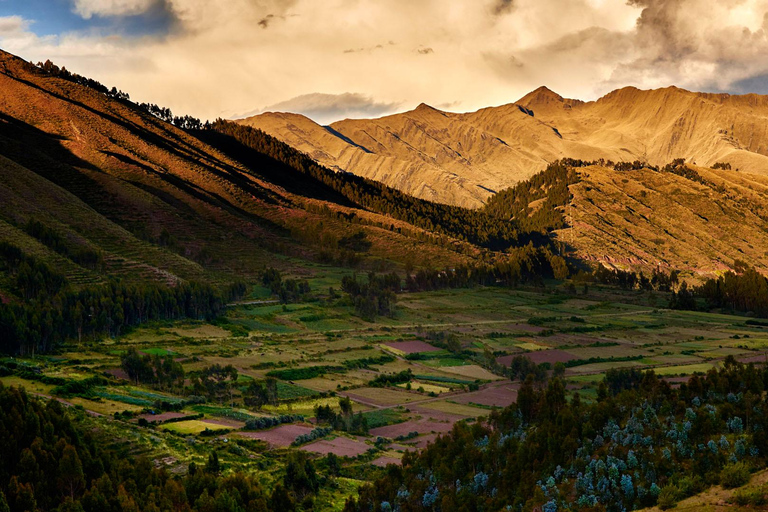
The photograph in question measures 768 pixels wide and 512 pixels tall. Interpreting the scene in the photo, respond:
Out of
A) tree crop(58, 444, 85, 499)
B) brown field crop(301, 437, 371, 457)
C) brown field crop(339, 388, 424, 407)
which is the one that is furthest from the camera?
brown field crop(339, 388, 424, 407)

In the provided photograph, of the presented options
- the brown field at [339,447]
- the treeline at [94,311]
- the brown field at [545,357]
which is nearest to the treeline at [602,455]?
the brown field at [339,447]

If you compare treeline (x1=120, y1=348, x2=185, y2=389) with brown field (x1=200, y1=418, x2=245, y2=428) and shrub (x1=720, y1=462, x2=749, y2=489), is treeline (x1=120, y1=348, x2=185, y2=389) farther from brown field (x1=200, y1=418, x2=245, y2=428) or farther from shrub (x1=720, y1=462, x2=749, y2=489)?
shrub (x1=720, y1=462, x2=749, y2=489)

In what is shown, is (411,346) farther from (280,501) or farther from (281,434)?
(280,501)

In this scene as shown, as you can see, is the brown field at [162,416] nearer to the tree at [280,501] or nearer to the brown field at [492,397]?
the tree at [280,501]

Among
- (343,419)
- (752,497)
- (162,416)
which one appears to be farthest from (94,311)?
(752,497)

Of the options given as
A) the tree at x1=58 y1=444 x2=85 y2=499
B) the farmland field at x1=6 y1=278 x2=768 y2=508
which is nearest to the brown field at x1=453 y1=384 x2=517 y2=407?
the farmland field at x1=6 y1=278 x2=768 y2=508

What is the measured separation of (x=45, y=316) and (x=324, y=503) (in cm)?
9042

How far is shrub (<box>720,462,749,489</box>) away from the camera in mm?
49469

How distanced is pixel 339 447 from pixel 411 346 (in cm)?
7582

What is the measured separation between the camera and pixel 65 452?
2704 inches

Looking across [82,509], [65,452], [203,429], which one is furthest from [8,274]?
[82,509]

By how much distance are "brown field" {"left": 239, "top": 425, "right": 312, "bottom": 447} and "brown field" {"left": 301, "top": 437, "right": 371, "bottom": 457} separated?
3.07m

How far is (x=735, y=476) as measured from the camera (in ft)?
163

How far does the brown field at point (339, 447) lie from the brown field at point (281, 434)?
3072 millimetres
